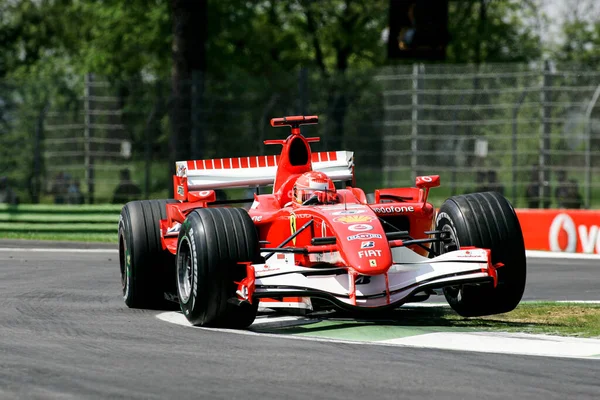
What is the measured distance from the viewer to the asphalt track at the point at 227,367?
6.63 metres

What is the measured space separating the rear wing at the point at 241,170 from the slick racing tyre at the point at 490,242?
214 cm

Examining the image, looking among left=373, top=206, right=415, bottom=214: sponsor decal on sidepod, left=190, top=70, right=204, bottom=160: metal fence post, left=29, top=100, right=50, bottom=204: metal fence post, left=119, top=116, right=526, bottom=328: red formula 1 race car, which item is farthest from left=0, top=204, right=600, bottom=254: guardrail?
left=373, top=206, right=415, bottom=214: sponsor decal on sidepod

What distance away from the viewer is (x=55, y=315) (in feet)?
34.1

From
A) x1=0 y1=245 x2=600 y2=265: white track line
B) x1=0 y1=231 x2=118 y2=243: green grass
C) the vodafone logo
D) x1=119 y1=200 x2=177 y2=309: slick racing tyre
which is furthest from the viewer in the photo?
x1=0 y1=231 x2=118 y2=243: green grass

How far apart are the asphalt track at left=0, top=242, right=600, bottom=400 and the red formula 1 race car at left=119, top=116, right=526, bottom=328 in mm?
448

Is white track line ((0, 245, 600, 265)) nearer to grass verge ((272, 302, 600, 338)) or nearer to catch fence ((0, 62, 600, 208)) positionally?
catch fence ((0, 62, 600, 208))

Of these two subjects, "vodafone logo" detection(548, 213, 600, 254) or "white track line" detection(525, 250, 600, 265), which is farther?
"vodafone logo" detection(548, 213, 600, 254)

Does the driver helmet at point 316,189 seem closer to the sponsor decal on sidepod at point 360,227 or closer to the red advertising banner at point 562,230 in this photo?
the sponsor decal on sidepod at point 360,227

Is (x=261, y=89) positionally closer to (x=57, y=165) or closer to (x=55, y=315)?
(x=57, y=165)

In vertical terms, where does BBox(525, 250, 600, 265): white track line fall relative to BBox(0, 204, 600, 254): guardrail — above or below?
below

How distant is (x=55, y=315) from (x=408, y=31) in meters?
9.19

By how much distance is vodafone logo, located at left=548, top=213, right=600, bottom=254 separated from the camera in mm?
18969

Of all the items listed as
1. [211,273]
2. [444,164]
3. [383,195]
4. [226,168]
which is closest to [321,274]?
[211,273]

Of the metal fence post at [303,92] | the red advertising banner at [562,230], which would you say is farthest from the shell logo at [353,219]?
the metal fence post at [303,92]
